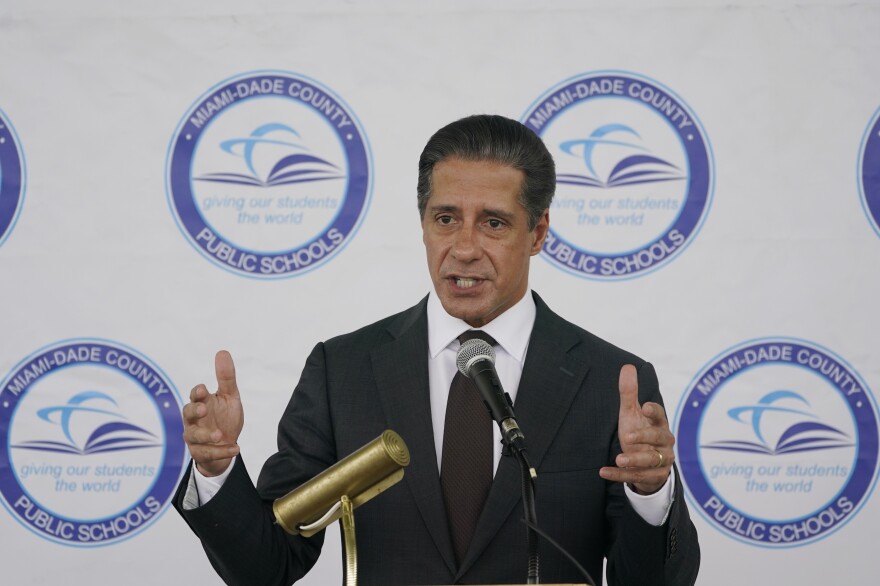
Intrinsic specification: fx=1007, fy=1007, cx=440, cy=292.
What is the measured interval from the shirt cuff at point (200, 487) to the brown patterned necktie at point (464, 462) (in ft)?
1.46

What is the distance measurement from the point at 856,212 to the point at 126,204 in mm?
2143

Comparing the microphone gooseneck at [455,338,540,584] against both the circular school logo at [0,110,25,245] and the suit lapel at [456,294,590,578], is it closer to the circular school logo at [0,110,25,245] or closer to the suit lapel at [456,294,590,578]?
the suit lapel at [456,294,590,578]

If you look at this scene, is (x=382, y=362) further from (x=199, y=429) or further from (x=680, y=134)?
(x=680, y=134)

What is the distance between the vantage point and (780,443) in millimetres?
2885

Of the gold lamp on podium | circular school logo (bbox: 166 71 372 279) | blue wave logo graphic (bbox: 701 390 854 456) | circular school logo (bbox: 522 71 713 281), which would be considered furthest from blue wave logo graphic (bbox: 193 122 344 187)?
the gold lamp on podium

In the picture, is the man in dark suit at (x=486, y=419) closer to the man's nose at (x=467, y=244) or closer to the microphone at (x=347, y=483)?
the man's nose at (x=467, y=244)

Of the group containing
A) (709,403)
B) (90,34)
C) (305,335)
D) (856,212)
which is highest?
(90,34)

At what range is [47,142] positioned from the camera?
3.05m

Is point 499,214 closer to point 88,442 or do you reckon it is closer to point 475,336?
point 475,336

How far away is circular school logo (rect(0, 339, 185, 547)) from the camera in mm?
2971

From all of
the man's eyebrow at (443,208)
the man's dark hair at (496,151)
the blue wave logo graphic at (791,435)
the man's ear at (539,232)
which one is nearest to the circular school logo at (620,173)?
the blue wave logo graphic at (791,435)

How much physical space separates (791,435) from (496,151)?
141 centimetres

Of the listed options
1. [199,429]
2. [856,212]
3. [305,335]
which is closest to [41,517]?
[305,335]

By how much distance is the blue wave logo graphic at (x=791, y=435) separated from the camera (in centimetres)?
288
